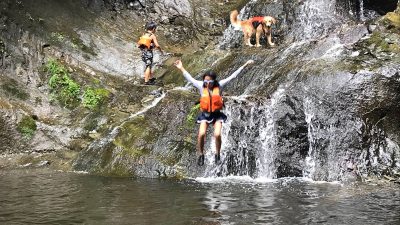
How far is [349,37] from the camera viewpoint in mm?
17391

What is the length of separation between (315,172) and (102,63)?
12.7 metres

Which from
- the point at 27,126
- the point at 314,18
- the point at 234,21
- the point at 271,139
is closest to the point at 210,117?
the point at 271,139

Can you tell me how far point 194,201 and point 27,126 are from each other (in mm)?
10471

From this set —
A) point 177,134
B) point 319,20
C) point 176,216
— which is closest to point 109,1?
point 319,20

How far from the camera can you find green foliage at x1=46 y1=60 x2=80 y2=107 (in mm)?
20094

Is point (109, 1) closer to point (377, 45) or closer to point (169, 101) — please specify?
point (169, 101)

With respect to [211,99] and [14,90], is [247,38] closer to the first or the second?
[14,90]

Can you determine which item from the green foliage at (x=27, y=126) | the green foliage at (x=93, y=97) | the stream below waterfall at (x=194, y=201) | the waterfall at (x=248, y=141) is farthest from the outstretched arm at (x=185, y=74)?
the green foliage at (x=93, y=97)

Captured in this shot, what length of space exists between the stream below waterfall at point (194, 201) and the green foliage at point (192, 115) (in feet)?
8.86

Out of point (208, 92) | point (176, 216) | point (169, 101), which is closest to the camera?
point (176, 216)

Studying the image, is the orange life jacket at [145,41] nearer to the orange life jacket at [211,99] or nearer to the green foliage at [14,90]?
the green foliage at [14,90]

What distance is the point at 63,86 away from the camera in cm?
2034

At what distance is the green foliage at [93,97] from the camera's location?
779 inches

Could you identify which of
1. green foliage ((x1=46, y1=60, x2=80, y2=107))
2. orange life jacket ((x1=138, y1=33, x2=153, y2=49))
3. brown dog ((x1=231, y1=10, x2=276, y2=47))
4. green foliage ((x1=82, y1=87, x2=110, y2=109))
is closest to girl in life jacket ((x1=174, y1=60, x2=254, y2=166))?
orange life jacket ((x1=138, y1=33, x2=153, y2=49))
